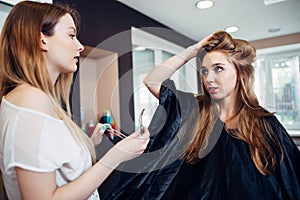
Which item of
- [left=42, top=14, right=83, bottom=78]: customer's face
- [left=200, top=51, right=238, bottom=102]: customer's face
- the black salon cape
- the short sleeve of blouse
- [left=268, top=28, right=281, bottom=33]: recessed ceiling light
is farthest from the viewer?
[left=268, top=28, right=281, bottom=33]: recessed ceiling light

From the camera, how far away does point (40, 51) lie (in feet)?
1.82

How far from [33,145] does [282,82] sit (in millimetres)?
3443

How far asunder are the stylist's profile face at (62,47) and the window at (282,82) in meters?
2.97

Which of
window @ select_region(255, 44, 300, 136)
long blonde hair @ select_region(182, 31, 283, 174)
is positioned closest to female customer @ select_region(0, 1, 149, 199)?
long blonde hair @ select_region(182, 31, 283, 174)

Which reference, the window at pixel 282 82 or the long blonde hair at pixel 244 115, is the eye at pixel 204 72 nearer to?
the long blonde hair at pixel 244 115

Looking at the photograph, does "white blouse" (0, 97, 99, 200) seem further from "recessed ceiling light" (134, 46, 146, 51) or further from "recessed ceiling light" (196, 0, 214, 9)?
"recessed ceiling light" (196, 0, 214, 9)

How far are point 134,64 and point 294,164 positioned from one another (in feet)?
4.66

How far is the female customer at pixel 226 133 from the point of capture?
78cm

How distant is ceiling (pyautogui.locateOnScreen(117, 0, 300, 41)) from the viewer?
1905 mm

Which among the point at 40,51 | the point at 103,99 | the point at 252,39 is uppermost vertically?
the point at 252,39

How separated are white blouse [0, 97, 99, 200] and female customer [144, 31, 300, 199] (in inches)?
17.3

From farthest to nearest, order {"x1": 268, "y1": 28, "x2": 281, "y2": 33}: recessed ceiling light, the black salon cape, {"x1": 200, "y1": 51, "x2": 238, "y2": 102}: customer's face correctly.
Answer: {"x1": 268, "y1": 28, "x2": 281, "y2": 33}: recessed ceiling light
{"x1": 200, "y1": 51, "x2": 238, "y2": 102}: customer's face
the black salon cape

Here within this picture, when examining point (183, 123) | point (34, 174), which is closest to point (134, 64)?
point (183, 123)

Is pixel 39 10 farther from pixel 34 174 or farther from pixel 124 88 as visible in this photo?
pixel 124 88
